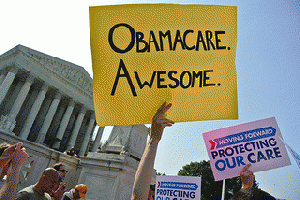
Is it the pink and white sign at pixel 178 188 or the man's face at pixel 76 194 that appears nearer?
the man's face at pixel 76 194

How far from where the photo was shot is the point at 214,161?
369 cm

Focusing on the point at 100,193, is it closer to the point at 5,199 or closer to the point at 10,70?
the point at 5,199

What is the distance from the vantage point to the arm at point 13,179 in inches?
89.7

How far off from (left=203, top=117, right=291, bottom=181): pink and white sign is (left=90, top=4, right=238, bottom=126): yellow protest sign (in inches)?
56.5

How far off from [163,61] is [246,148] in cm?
218

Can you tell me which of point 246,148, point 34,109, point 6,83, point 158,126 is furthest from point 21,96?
point 158,126

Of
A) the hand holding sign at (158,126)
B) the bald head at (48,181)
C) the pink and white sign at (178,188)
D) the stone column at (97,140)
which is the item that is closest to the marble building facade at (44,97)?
the stone column at (97,140)

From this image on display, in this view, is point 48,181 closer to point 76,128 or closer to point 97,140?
point 76,128

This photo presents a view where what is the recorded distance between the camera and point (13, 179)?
2.37 meters

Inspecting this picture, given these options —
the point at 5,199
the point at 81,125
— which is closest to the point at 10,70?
the point at 81,125

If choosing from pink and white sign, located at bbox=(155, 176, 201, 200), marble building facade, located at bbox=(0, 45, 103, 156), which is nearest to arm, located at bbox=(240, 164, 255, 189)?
pink and white sign, located at bbox=(155, 176, 201, 200)

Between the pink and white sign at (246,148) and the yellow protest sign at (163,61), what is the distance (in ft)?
4.71

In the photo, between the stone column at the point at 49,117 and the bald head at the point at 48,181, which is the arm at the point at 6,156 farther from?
the stone column at the point at 49,117

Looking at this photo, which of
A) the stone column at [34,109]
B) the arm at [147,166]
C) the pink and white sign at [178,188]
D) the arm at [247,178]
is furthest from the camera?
the stone column at [34,109]
